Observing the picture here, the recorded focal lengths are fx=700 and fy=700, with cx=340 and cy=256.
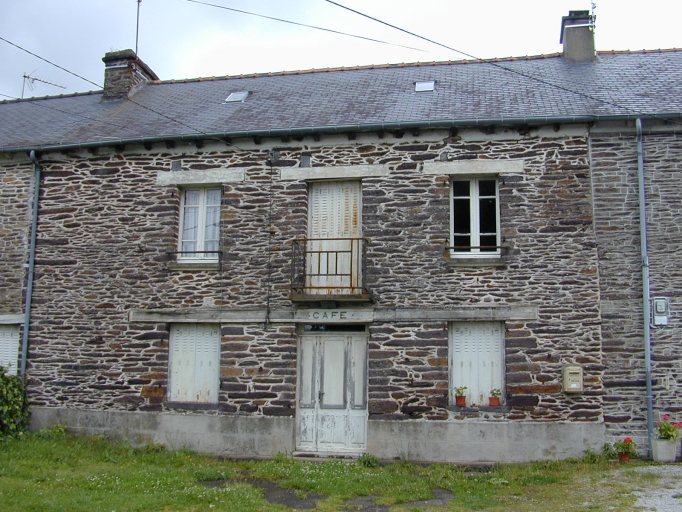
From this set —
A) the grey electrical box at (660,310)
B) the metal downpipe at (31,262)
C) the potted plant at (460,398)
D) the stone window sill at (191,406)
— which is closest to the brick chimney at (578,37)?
the grey electrical box at (660,310)

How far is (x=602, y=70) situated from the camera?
1294 centimetres

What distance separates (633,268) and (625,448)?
2.59m

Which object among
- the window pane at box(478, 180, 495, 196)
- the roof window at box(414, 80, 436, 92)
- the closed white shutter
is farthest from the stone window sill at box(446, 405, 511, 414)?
the closed white shutter

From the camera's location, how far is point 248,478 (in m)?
9.22

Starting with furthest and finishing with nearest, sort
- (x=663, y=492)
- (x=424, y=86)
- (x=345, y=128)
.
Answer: (x=424, y=86) → (x=345, y=128) → (x=663, y=492)

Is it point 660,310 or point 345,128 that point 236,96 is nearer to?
point 345,128

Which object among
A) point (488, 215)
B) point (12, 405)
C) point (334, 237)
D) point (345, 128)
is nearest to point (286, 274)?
point (334, 237)

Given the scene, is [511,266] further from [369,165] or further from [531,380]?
[369,165]

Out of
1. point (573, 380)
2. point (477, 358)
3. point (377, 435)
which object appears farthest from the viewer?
point (477, 358)

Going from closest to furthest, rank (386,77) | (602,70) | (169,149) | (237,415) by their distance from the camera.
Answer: (237,415)
(169,149)
(602,70)
(386,77)

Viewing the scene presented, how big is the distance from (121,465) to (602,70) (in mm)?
10631

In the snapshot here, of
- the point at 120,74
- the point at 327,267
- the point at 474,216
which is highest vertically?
the point at 120,74

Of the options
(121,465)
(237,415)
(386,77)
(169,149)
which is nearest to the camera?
(121,465)

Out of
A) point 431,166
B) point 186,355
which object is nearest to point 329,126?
A: point 431,166
